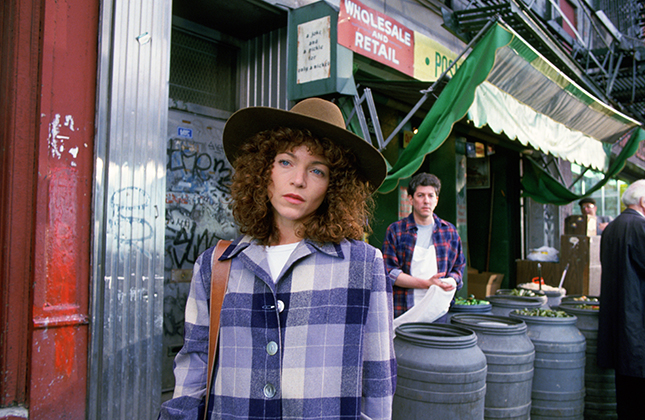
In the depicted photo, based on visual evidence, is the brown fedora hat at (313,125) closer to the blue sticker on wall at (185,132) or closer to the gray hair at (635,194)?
the blue sticker on wall at (185,132)

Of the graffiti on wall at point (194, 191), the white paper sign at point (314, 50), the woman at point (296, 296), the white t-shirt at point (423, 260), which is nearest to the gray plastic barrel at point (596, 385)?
the white t-shirt at point (423, 260)

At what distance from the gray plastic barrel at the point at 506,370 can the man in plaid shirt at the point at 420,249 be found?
0.62 m

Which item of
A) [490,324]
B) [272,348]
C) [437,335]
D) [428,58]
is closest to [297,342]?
[272,348]

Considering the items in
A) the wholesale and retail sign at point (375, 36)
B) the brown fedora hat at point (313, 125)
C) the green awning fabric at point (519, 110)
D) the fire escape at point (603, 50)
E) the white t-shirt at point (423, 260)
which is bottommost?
the white t-shirt at point (423, 260)

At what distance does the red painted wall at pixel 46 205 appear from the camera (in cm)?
272

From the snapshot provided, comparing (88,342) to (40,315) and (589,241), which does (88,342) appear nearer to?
(40,315)

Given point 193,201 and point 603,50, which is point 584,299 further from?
point 603,50

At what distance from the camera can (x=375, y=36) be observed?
5285mm

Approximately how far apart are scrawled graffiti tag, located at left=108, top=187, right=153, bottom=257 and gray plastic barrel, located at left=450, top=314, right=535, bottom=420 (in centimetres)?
250

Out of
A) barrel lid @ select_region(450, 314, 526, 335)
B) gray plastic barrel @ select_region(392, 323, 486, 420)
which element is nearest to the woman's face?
gray plastic barrel @ select_region(392, 323, 486, 420)

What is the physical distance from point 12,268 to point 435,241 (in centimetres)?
315

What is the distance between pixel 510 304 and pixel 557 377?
896 millimetres

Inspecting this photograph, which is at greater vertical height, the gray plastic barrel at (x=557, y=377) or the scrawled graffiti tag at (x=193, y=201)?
the scrawled graffiti tag at (x=193, y=201)

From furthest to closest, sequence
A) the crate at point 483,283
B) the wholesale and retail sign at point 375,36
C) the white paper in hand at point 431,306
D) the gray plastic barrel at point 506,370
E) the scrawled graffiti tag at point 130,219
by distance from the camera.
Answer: the crate at point 483,283, the wholesale and retail sign at point 375,36, the white paper in hand at point 431,306, the gray plastic barrel at point 506,370, the scrawled graffiti tag at point 130,219
